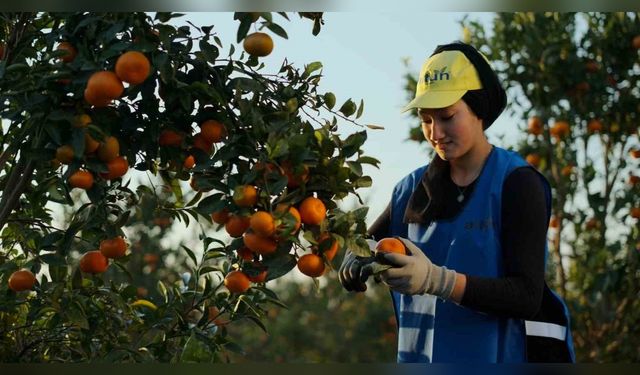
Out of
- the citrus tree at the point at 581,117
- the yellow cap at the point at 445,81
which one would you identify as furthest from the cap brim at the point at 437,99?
the citrus tree at the point at 581,117

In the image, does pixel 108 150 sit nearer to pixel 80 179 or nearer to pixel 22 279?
pixel 80 179

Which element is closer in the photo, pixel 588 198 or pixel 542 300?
pixel 542 300

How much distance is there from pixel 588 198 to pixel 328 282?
12.8ft

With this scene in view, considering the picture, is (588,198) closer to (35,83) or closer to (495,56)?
(495,56)

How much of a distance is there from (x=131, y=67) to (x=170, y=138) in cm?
22

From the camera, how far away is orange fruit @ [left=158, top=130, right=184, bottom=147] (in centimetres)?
203

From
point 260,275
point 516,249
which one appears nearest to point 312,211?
point 260,275

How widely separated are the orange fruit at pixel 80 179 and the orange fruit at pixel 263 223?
40 cm

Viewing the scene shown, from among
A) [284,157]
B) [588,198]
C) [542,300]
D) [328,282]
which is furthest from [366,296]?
[284,157]

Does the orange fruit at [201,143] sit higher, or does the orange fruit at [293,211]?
the orange fruit at [201,143]

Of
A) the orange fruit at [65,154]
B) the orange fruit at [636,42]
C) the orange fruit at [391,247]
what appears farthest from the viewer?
the orange fruit at [636,42]

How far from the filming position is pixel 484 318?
2.25 m

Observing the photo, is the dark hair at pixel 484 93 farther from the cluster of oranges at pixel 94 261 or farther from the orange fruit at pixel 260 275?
the cluster of oranges at pixel 94 261

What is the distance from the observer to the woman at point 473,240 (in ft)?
7.11
